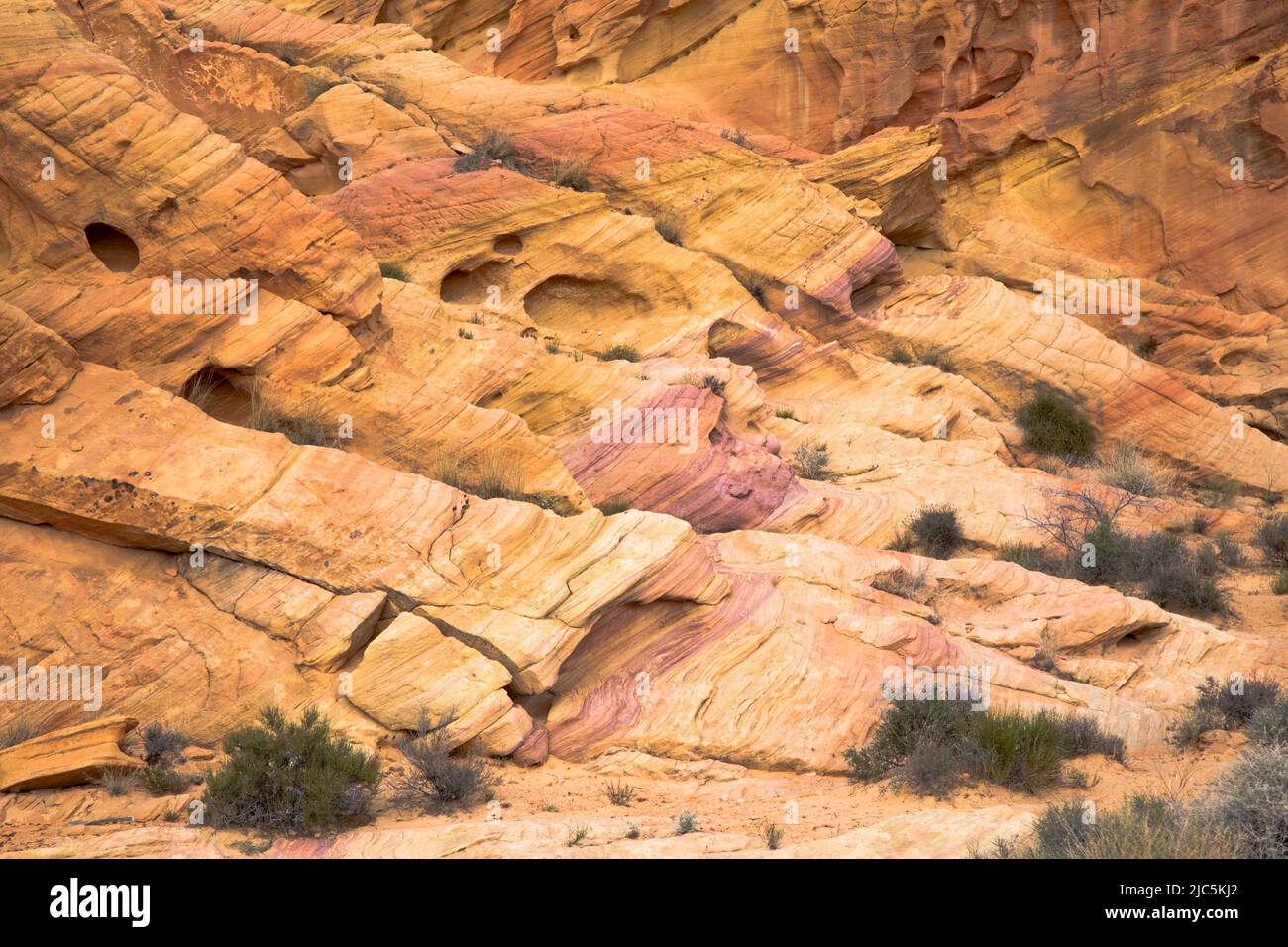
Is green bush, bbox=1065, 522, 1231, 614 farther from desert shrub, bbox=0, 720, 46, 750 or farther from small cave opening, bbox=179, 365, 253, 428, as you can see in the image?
desert shrub, bbox=0, 720, 46, 750

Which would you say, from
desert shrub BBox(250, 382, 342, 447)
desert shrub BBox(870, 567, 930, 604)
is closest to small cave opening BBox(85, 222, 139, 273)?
desert shrub BBox(250, 382, 342, 447)

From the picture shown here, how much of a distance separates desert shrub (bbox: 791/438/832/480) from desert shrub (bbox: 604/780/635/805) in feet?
21.2

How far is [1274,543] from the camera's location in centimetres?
1312

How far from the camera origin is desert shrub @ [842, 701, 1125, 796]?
7.64 meters

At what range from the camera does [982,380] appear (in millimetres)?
16969

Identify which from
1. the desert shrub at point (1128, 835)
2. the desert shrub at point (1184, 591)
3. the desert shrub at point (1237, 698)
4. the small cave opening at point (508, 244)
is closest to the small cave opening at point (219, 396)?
the small cave opening at point (508, 244)

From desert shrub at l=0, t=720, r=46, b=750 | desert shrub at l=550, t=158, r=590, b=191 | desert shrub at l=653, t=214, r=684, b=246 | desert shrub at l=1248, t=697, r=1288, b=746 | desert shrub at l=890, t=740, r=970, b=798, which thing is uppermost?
desert shrub at l=550, t=158, r=590, b=191

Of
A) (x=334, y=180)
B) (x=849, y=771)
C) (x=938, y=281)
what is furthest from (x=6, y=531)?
(x=938, y=281)

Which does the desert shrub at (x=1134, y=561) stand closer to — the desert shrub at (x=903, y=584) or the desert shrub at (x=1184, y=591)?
the desert shrub at (x=1184, y=591)

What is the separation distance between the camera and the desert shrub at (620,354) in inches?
580

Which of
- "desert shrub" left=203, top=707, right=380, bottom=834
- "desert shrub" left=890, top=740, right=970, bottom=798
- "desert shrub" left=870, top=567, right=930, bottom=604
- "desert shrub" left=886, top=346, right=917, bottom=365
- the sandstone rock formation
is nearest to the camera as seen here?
"desert shrub" left=203, top=707, right=380, bottom=834

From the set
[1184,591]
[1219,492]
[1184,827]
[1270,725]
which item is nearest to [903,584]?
[1184,591]

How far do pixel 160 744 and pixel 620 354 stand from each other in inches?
334

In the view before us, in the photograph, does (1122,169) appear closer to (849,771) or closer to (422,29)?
(422,29)
